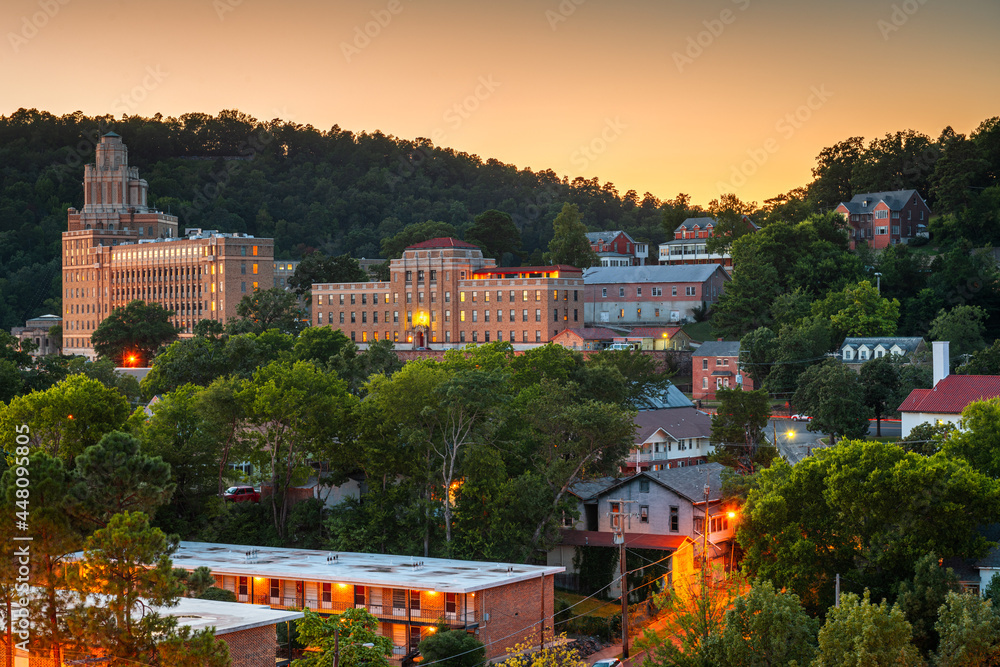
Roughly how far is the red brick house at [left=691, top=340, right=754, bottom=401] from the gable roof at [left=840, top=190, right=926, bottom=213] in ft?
135

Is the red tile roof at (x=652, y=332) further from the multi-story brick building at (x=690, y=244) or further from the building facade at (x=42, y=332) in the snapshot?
the building facade at (x=42, y=332)

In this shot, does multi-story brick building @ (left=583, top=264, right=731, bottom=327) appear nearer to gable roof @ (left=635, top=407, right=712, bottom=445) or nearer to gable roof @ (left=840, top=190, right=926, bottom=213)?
gable roof @ (left=840, top=190, right=926, bottom=213)

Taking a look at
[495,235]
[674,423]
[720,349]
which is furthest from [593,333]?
[674,423]

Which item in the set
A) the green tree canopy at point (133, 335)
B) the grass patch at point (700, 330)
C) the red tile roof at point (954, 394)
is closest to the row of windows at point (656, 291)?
the grass patch at point (700, 330)

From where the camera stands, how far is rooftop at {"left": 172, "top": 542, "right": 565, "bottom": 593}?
48594 mm

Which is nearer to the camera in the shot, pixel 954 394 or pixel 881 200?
pixel 954 394

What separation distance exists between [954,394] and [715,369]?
133 ft

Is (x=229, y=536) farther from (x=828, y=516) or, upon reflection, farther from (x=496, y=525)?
(x=828, y=516)

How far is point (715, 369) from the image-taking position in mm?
114688

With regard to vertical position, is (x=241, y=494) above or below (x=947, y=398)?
below

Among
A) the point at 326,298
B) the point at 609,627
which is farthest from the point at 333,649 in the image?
the point at 326,298

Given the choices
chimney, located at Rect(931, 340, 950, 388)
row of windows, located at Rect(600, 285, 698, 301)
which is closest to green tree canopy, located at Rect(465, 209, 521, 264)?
row of windows, located at Rect(600, 285, 698, 301)

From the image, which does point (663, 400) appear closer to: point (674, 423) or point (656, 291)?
point (674, 423)

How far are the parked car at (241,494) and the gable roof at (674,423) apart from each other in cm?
2491
